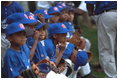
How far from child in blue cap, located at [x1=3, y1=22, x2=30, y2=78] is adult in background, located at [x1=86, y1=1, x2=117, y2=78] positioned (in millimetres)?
1989

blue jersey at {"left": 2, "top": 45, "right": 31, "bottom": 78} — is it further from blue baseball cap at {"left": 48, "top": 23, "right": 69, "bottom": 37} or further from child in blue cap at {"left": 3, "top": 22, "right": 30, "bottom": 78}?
blue baseball cap at {"left": 48, "top": 23, "right": 69, "bottom": 37}

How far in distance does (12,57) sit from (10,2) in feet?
5.27

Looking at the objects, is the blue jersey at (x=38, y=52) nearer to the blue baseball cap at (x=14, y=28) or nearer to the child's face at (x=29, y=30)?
the child's face at (x=29, y=30)

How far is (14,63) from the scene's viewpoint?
399 centimetres

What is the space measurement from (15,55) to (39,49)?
0.64 m

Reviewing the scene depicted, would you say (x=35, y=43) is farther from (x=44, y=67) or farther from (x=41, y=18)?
(x=41, y=18)

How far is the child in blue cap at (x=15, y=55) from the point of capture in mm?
3986

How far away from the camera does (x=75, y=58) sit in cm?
501

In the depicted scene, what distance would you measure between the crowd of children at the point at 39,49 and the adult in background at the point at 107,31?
1.47 ft

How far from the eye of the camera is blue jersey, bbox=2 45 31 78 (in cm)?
398

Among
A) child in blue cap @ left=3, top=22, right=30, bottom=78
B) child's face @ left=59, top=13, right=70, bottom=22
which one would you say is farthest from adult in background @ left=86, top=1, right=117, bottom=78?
child in blue cap @ left=3, top=22, right=30, bottom=78

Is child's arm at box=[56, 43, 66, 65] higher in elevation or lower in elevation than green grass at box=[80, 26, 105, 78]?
higher

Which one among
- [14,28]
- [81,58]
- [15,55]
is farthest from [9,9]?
[15,55]

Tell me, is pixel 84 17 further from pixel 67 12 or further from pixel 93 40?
pixel 67 12
